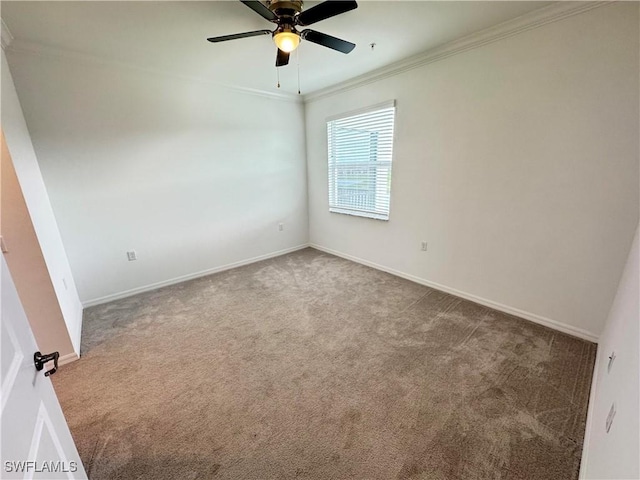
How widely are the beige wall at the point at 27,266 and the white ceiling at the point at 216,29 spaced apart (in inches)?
41.6

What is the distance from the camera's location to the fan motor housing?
66.5 inches

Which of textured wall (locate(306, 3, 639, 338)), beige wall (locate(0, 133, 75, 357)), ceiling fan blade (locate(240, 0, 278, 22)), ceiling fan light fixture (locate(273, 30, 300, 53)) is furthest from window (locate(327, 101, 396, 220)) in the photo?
beige wall (locate(0, 133, 75, 357))

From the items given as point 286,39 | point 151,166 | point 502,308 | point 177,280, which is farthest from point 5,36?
point 502,308

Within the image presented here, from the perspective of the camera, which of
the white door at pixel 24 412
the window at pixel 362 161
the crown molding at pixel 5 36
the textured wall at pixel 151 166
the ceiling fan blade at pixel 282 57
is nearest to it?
the white door at pixel 24 412

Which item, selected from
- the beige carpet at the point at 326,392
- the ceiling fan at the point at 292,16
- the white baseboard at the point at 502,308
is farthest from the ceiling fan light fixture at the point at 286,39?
the white baseboard at the point at 502,308

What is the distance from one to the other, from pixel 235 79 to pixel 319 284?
2.67 metres

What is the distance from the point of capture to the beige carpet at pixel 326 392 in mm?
1351

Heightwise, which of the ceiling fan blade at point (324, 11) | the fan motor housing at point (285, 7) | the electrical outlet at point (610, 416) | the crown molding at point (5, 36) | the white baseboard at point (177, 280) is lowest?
the white baseboard at point (177, 280)

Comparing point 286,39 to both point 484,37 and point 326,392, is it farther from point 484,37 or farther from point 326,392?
point 326,392

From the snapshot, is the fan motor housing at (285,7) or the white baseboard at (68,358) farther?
the white baseboard at (68,358)

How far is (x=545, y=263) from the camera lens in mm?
2320

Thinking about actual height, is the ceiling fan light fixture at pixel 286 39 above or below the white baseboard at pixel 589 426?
above

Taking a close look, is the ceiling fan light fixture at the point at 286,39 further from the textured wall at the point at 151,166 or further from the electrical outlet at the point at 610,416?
the electrical outlet at the point at 610,416

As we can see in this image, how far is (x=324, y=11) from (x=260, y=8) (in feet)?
1.25
